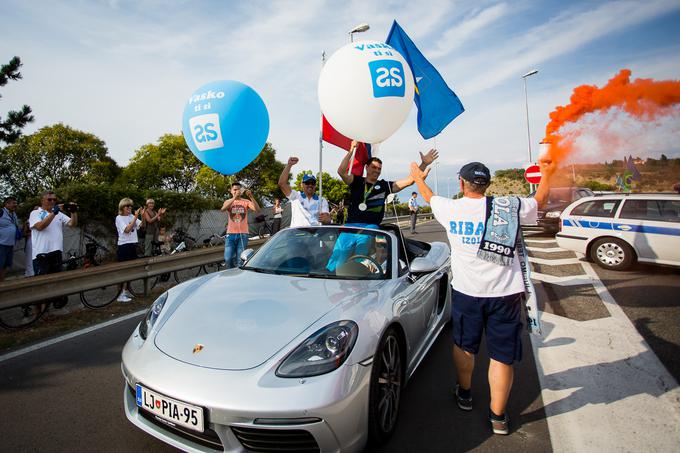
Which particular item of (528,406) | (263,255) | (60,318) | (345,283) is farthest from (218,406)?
(60,318)

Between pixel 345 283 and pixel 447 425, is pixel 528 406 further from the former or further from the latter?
pixel 345 283

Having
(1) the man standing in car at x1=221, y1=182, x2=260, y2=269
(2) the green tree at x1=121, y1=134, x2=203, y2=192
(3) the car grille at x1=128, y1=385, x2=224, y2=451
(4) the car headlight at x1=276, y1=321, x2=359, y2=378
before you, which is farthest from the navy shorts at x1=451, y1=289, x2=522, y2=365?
(2) the green tree at x1=121, y1=134, x2=203, y2=192

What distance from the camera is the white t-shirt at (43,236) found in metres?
5.18

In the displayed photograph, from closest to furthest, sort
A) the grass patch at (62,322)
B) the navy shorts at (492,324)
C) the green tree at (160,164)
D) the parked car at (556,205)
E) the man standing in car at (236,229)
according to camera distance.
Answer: the navy shorts at (492,324) < the grass patch at (62,322) < the man standing in car at (236,229) < the parked car at (556,205) < the green tree at (160,164)

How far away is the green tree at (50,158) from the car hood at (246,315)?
29220mm

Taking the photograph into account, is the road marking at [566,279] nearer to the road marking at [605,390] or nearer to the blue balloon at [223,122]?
the road marking at [605,390]

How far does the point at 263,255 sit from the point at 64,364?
6.87 feet

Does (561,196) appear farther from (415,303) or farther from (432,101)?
(415,303)

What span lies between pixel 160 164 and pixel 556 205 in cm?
3145

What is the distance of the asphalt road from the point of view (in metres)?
2.11

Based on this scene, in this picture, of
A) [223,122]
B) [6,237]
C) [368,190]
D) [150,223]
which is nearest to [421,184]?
[368,190]

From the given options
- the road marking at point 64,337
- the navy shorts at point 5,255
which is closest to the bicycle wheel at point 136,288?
the road marking at point 64,337

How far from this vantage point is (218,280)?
9.15 feet

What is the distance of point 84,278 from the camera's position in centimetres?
478
